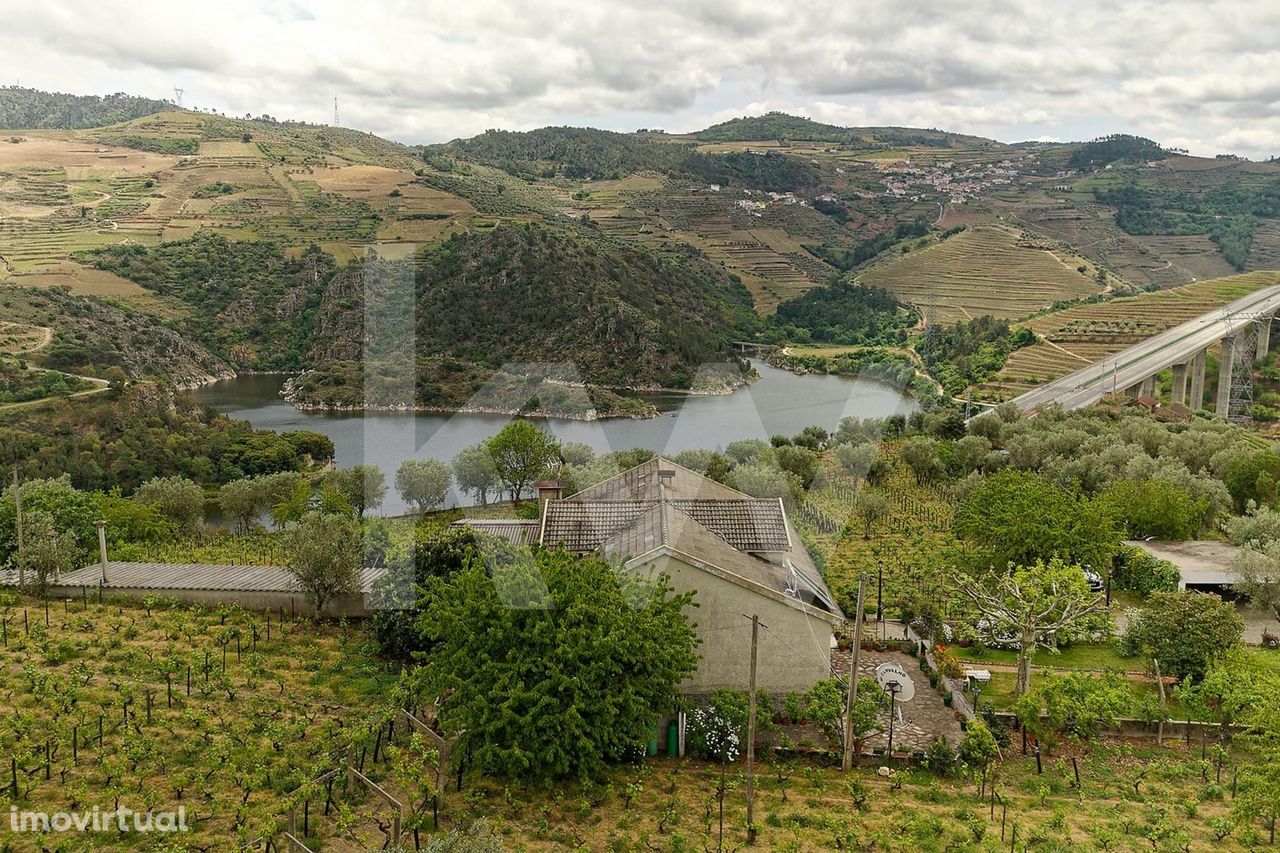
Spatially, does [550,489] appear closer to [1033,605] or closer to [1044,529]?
[1033,605]

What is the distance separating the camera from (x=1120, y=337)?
65.2 m

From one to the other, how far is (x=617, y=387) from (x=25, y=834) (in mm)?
64957

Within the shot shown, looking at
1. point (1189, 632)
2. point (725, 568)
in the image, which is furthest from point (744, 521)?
point (1189, 632)

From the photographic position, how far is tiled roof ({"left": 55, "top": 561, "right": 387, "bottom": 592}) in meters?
17.9

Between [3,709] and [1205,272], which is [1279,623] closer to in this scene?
[3,709]

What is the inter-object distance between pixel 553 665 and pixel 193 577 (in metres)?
11.8

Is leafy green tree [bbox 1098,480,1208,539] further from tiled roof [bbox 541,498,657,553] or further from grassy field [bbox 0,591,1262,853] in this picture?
tiled roof [bbox 541,498,657,553]

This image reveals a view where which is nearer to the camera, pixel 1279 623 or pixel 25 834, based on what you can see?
pixel 25 834

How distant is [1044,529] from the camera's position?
1867 cm

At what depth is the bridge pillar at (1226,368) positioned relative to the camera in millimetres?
54156

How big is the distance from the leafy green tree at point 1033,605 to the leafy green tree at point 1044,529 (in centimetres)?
241

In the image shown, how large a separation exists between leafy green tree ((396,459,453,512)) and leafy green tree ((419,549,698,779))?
21954 millimetres

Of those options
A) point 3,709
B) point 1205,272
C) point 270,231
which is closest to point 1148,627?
point 3,709

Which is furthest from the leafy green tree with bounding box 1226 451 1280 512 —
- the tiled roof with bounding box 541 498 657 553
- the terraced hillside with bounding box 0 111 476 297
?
the terraced hillside with bounding box 0 111 476 297
